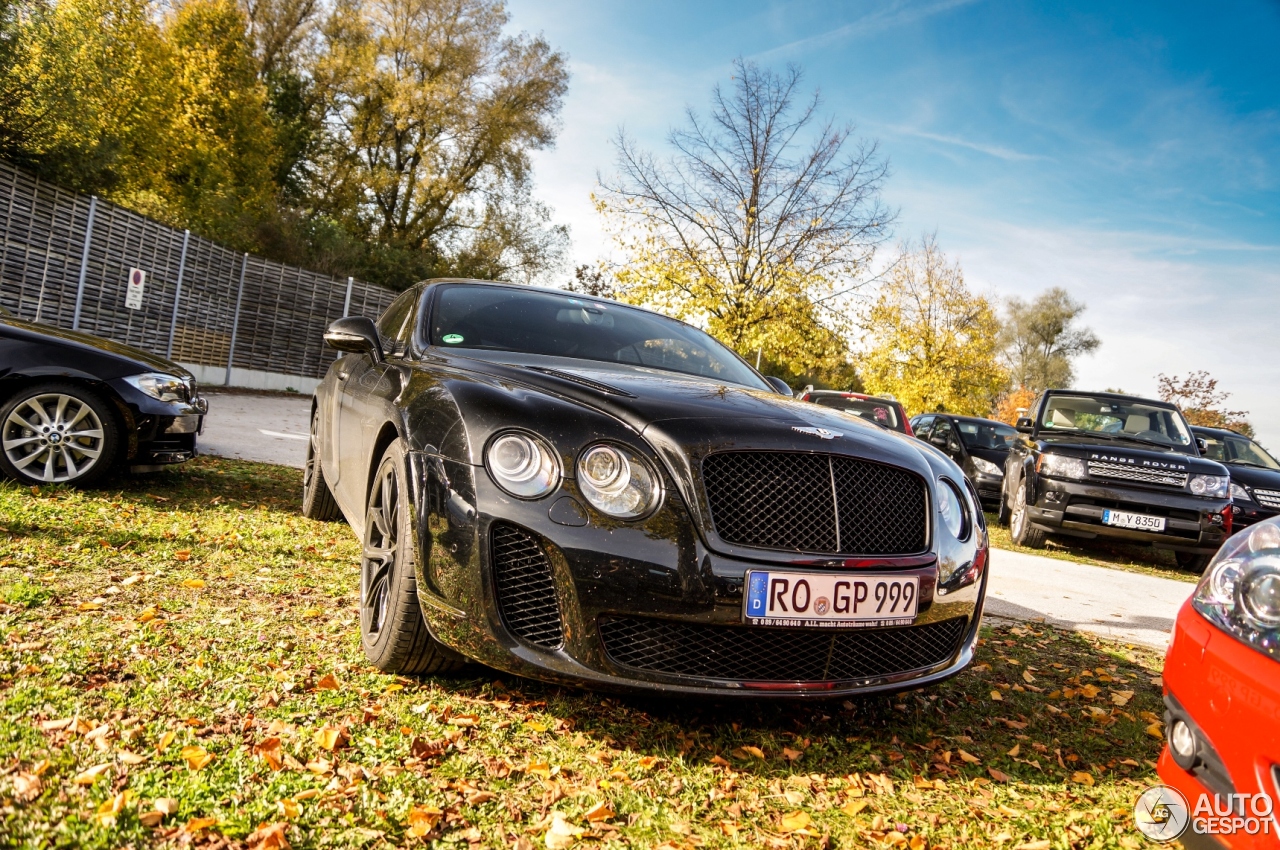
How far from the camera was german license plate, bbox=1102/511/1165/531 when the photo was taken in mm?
8117

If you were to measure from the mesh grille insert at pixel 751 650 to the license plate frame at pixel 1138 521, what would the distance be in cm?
666

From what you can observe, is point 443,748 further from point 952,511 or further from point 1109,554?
point 1109,554

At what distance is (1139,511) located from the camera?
8.17m

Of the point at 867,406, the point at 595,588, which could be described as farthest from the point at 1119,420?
the point at 595,588

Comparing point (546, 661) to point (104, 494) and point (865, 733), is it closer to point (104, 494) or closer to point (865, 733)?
point (865, 733)

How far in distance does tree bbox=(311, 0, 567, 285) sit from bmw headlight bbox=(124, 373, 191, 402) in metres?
22.8

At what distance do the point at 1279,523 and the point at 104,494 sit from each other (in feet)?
19.3

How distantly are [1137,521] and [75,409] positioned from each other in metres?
8.67

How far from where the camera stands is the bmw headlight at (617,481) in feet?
7.72

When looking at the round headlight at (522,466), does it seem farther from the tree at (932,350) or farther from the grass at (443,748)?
the tree at (932,350)

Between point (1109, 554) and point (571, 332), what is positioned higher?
point (571, 332)

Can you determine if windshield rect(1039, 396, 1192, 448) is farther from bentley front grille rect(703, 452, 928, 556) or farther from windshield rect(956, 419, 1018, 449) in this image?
bentley front grille rect(703, 452, 928, 556)

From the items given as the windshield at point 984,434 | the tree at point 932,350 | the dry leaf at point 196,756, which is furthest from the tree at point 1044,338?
the dry leaf at point 196,756

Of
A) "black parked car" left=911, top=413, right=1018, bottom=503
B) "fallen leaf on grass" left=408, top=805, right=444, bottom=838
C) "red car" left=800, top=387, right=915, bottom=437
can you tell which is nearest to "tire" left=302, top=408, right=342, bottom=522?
"fallen leaf on grass" left=408, top=805, right=444, bottom=838
